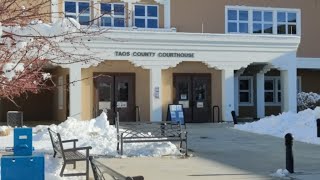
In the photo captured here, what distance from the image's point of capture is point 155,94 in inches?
1120

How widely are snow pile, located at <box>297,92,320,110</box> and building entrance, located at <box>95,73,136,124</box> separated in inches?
442

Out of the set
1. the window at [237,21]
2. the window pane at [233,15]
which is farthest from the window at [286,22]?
the window pane at [233,15]

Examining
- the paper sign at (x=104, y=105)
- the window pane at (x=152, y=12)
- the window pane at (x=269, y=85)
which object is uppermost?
the window pane at (x=152, y=12)

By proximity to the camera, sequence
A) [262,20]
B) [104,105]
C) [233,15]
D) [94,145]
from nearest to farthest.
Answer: [94,145], [104,105], [233,15], [262,20]

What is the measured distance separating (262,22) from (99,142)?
21.2 m

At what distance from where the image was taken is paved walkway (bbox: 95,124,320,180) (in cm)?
1148

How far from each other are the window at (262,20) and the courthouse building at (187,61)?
0.06 metres

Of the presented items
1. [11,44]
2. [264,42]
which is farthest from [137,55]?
[11,44]

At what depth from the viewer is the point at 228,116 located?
29.5 m

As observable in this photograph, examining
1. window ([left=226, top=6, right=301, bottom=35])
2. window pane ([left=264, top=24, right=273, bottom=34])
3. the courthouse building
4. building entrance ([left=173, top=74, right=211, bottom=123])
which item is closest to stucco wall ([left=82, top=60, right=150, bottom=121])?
the courthouse building

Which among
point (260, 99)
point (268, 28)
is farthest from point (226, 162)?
point (268, 28)

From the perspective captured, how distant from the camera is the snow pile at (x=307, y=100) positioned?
112 feet

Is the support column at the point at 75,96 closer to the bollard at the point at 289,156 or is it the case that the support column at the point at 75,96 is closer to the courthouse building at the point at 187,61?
the courthouse building at the point at 187,61

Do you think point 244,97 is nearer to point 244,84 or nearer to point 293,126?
point 244,84
